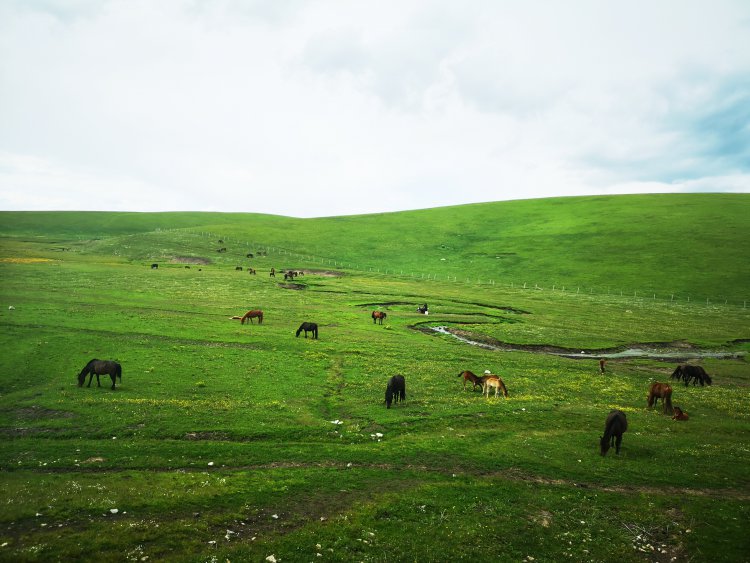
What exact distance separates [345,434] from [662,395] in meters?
19.2

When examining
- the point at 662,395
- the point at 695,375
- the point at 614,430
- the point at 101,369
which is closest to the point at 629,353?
the point at 695,375

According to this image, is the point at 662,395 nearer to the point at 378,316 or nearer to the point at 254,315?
the point at 378,316

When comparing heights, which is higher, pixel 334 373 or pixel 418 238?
pixel 418 238

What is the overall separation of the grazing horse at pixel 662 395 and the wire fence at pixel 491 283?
2367 inches

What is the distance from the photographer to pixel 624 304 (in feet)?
246

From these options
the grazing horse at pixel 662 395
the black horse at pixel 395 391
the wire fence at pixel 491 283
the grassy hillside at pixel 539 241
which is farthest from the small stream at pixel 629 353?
the grassy hillside at pixel 539 241

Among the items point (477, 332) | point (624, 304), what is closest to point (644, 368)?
point (477, 332)

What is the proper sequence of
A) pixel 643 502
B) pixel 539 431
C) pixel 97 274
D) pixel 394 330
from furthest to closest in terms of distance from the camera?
pixel 97 274
pixel 394 330
pixel 539 431
pixel 643 502

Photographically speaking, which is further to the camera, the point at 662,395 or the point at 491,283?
the point at 491,283

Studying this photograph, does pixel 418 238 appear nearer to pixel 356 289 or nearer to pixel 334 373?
pixel 356 289

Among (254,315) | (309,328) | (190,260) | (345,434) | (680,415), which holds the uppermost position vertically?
(190,260)

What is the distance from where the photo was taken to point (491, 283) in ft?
313

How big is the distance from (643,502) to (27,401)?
2791cm

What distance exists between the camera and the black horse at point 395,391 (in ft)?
81.8
